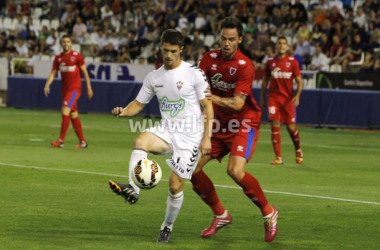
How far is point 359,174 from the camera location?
16.3 metres

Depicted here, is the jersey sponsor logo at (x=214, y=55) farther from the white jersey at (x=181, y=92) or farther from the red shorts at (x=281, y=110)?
the red shorts at (x=281, y=110)

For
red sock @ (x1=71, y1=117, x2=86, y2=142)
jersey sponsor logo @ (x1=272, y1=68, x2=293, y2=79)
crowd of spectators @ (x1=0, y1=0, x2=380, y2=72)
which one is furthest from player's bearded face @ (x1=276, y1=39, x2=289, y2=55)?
crowd of spectators @ (x1=0, y1=0, x2=380, y2=72)

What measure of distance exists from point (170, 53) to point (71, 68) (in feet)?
38.4

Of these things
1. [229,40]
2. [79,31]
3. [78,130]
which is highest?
[229,40]

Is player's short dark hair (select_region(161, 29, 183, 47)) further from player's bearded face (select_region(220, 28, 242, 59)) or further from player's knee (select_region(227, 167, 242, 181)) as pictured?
player's knee (select_region(227, 167, 242, 181))

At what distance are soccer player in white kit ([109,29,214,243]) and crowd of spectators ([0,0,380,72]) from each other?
1888 centimetres

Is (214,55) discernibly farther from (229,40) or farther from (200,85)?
(200,85)

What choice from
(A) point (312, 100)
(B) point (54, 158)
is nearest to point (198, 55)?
(A) point (312, 100)

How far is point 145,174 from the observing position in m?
8.98

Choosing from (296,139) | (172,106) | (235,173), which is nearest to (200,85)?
(172,106)

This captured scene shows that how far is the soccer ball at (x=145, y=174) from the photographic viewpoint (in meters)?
8.96

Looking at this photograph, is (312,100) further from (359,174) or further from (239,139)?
(239,139)

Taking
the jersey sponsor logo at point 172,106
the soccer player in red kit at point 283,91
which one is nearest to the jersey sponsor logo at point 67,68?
the soccer player in red kit at point 283,91

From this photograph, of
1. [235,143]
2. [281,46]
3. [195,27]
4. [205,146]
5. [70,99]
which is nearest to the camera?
[205,146]
